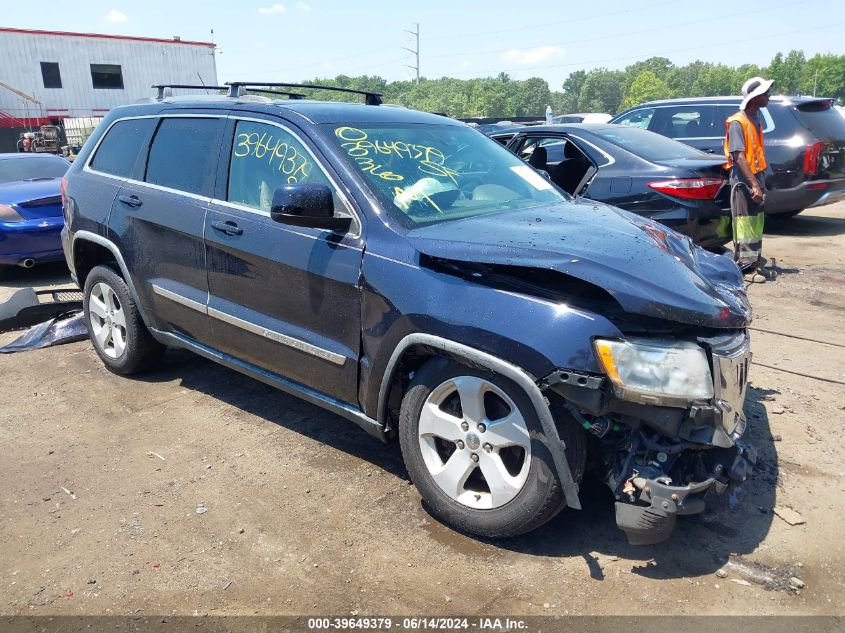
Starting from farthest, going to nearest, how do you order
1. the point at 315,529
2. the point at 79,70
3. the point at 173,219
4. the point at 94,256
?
the point at 79,70, the point at 94,256, the point at 173,219, the point at 315,529

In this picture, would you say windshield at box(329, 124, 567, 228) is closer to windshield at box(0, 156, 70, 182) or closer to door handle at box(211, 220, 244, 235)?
door handle at box(211, 220, 244, 235)

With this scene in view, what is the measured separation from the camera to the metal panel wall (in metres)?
30.5

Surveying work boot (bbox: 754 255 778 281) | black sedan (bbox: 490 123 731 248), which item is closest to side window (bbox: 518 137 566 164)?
black sedan (bbox: 490 123 731 248)

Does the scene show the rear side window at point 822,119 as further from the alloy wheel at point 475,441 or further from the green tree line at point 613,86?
the green tree line at point 613,86

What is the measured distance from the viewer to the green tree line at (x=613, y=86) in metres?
111

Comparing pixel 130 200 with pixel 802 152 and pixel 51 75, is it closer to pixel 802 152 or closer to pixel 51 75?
pixel 802 152

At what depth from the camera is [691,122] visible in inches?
395

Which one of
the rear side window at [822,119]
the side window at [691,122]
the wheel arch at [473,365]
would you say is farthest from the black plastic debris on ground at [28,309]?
the rear side window at [822,119]

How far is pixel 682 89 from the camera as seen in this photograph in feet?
500

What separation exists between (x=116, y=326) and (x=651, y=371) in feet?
12.4

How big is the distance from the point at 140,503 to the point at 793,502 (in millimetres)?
3096

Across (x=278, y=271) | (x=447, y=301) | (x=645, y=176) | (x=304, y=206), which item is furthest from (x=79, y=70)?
(x=447, y=301)

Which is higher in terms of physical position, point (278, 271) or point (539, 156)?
point (539, 156)

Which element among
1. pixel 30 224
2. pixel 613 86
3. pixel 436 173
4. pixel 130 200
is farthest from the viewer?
pixel 613 86
